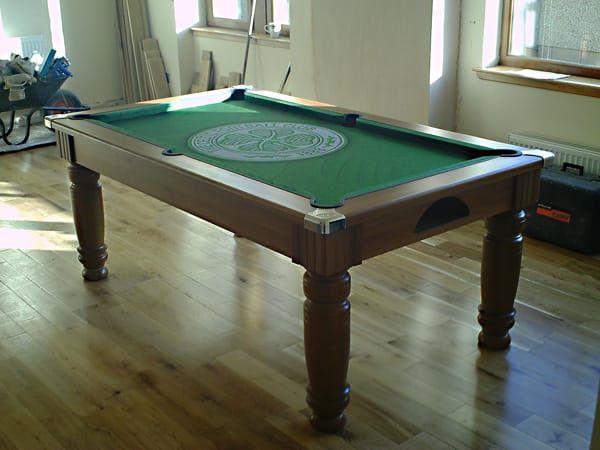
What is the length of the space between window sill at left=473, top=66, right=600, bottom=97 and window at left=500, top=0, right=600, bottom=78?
3.0 inches

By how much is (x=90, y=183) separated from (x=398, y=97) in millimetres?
2205

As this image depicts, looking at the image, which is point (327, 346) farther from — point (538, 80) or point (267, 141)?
point (538, 80)

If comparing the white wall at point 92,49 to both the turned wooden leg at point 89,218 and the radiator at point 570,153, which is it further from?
the radiator at point 570,153

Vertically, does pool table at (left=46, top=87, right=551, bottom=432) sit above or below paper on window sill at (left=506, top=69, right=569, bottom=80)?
below

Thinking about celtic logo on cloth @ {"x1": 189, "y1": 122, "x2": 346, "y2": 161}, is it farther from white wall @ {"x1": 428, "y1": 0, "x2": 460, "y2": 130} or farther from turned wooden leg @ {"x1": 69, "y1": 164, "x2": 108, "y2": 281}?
white wall @ {"x1": 428, "y1": 0, "x2": 460, "y2": 130}

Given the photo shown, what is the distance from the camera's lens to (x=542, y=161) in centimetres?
279

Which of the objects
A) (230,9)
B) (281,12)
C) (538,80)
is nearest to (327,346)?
(538,80)

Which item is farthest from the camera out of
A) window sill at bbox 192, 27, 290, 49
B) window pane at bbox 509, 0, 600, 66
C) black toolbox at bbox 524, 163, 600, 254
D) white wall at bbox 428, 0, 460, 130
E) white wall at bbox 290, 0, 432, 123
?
window sill at bbox 192, 27, 290, 49

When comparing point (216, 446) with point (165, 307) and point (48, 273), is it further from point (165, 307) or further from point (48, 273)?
point (48, 273)

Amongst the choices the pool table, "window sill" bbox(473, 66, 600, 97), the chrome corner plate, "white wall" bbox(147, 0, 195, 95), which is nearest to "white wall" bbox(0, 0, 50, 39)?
"white wall" bbox(147, 0, 195, 95)

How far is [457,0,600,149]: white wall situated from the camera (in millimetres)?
4309

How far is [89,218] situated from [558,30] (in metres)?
2.85

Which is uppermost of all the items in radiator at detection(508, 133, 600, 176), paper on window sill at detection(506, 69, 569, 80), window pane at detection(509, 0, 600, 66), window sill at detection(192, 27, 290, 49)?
window pane at detection(509, 0, 600, 66)

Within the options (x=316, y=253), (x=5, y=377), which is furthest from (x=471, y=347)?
(x=5, y=377)
